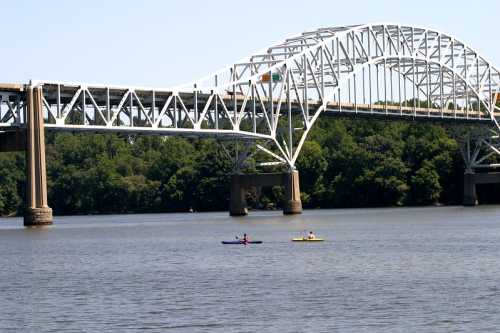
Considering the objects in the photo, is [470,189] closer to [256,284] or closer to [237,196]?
[237,196]

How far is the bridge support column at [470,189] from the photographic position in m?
196

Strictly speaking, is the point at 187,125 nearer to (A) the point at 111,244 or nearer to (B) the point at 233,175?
(B) the point at 233,175

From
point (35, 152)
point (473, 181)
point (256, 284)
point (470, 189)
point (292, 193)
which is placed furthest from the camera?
point (473, 181)

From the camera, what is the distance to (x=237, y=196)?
16550 cm

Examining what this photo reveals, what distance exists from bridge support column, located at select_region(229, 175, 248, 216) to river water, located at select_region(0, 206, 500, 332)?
52799mm

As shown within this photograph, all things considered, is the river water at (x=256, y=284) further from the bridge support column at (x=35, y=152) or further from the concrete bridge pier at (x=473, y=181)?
the concrete bridge pier at (x=473, y=181)

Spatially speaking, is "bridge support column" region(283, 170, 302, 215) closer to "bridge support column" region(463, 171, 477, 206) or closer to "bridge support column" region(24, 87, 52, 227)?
"bridge support column" region(24, 87, 52, 227)

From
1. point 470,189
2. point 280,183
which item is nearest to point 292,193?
point 280,183

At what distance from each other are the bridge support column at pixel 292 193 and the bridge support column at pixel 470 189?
42989 millimetres

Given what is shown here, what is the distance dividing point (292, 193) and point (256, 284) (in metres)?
94.8

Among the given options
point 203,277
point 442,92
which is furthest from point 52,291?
point 442,92

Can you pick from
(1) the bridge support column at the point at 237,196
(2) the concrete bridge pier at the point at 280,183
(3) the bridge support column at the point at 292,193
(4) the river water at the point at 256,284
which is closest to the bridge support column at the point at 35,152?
(4) the river water at the point at 256,284

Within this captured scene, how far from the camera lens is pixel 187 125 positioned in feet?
592

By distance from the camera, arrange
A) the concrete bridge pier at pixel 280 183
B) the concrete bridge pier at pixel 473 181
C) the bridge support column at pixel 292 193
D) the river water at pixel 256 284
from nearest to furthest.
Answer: the river water at pixel 256 284 → the bridge support column at pixel 292 193 → the concrete bridge pier at pixel 280 183 → the concrete bridge pier at pixel 473 181
